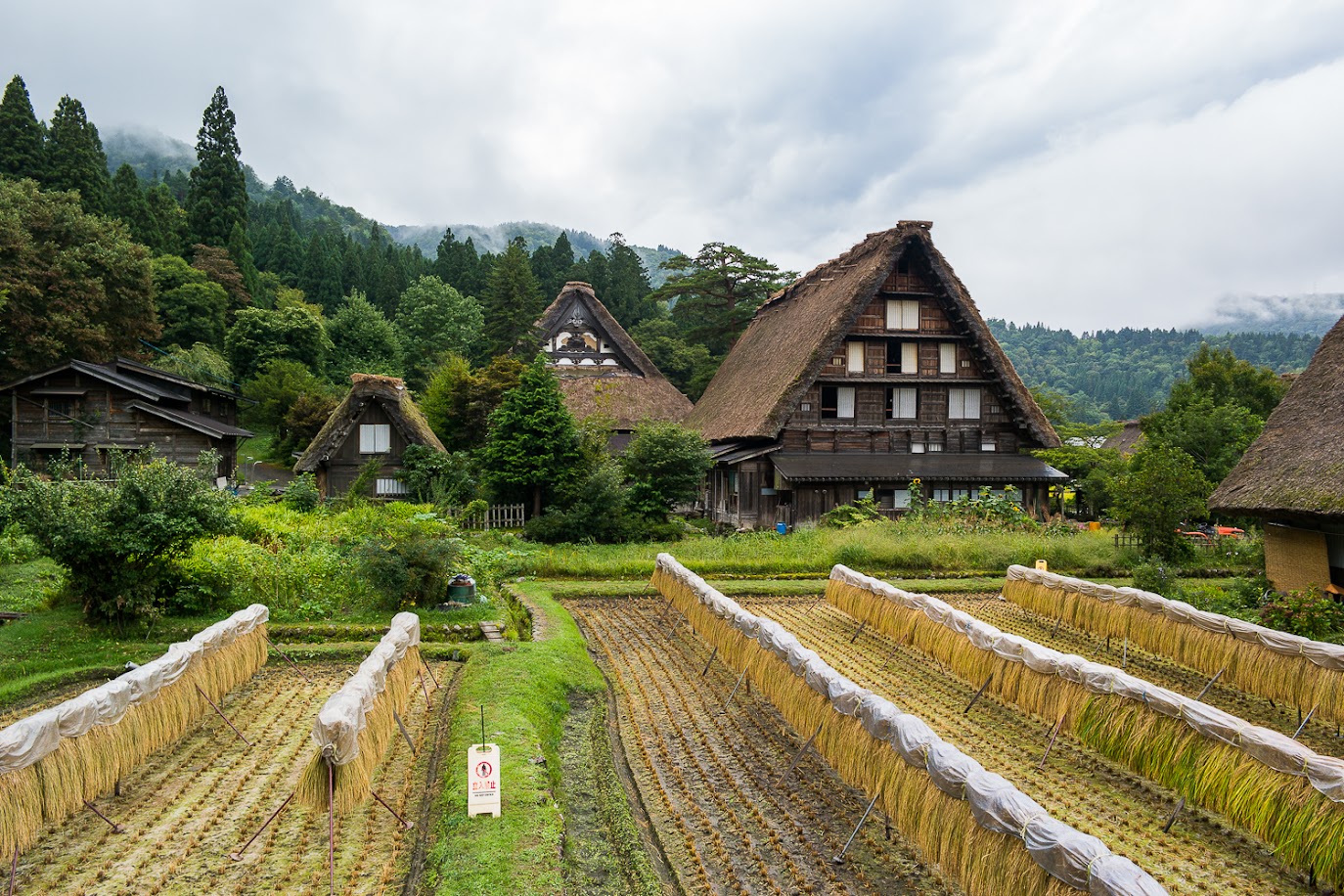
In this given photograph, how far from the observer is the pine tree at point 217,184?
55594 mm

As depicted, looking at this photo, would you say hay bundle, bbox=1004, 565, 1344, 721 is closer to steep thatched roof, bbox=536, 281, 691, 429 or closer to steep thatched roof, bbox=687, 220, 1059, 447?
steep thatched roof, bbox=687, 220, 1059, 447

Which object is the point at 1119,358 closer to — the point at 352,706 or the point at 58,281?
the point at 58,281

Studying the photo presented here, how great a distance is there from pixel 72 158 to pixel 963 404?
47023mm

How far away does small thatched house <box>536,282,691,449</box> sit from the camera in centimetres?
3869

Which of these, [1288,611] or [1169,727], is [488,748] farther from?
[1288,611]

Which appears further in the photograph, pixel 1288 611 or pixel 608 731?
pixel 1288 611

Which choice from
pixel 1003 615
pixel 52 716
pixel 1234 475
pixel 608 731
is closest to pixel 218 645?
pixel 52 716

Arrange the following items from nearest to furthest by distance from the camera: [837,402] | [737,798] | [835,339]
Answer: [737,798], [835,339], [837,402]

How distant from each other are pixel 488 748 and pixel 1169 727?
5833 mm

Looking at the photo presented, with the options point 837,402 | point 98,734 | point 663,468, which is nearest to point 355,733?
point 98,734

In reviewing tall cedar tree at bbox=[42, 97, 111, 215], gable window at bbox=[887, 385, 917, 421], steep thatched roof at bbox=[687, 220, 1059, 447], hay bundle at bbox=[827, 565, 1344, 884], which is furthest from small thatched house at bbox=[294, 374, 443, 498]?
tall cedar tree at bbox=[42, 97, 111, 215]

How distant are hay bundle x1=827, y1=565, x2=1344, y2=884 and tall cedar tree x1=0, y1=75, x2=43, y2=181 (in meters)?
51.3

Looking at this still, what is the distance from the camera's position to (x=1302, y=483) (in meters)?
14.3

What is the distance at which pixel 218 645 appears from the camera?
31.9ft
